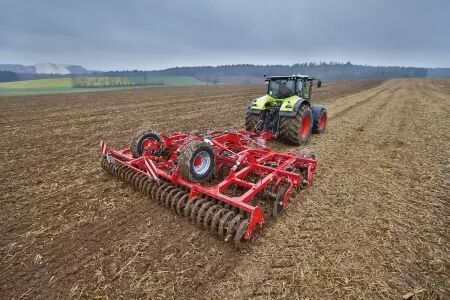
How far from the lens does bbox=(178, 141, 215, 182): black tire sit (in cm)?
453

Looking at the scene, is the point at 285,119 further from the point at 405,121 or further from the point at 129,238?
the point at 405,121

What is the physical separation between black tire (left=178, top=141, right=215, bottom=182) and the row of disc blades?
0.92 ft

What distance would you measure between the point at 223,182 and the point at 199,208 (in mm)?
554

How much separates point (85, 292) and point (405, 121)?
12.8 meters

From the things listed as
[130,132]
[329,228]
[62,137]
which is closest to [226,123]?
[130,132]

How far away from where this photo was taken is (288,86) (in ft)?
28.0

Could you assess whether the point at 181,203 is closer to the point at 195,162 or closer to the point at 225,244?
the point at 195,162

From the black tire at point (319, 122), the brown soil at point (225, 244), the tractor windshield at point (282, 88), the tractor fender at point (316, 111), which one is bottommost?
the brown soil at point (225, 244)

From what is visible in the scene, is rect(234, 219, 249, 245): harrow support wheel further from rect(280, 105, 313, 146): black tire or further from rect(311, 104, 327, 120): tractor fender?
rect(311, 104, 327, 120): tractor fender

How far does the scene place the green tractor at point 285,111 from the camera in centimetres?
784

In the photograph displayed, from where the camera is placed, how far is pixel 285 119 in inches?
310

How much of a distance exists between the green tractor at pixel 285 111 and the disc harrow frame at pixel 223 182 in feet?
Answer: 4.87

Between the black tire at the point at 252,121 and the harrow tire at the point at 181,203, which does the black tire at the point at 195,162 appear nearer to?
the harrow tire at the point at 181,203

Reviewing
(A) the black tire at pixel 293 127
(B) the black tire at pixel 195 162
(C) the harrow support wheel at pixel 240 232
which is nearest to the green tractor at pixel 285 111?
(A) the black tire at pixel 293 127
